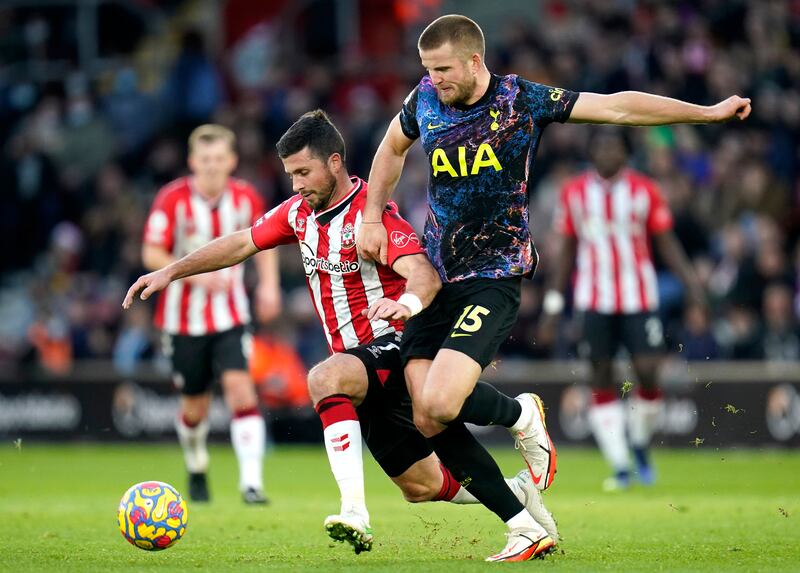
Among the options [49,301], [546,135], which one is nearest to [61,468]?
[49,301]

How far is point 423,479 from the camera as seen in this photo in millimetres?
7203

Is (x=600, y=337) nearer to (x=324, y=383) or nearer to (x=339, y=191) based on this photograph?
(x=339, y=191)

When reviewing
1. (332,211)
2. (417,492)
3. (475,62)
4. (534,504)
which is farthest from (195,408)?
(475,62)

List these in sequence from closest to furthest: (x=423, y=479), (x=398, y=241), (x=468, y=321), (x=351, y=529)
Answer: (x=351, y=529) < (x=468, y=321) < (x=398, y=241) < (x=423, y=479)

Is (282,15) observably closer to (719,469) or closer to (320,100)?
(320,100)

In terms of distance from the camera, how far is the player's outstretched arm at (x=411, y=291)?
6290 millimetres

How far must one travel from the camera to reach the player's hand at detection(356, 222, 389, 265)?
6.80 m

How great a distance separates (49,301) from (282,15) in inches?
243

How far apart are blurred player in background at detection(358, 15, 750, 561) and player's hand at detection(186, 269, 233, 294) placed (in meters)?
3.37

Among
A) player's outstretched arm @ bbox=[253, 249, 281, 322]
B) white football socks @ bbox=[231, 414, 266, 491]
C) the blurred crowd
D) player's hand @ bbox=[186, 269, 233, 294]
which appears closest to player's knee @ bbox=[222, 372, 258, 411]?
white football socks @ bbox=[231, 414, 266, 491]

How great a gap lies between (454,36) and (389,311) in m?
1.35

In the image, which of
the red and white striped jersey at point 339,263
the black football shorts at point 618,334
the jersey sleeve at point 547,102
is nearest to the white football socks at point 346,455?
the red and white striped jersey at point 339,263

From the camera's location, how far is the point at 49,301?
19641 millimetres

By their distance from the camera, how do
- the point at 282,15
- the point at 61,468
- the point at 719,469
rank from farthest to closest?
the point at 282,15, the point at 61,468, the point at 719,469
